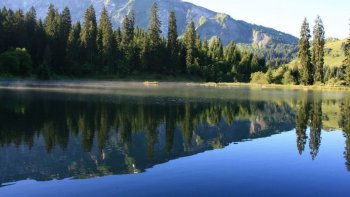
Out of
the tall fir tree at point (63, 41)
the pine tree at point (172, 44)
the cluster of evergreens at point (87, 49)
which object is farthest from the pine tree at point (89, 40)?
the pine tree at point (172, 44)

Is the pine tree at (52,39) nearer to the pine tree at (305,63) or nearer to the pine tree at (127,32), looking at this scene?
the pine tree at (127,32)

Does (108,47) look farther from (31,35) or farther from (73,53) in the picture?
(31,35)

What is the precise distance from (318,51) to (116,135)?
119 m

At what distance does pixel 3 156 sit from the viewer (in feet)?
66.7

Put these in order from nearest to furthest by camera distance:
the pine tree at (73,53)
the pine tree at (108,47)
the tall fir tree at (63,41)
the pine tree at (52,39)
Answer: the pine tree at (52,39)
the pine tree at (73,53)
the tall fir tree at (63,41)
the pine tree at (108,47)

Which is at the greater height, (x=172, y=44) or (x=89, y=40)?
(x=172, y=44)

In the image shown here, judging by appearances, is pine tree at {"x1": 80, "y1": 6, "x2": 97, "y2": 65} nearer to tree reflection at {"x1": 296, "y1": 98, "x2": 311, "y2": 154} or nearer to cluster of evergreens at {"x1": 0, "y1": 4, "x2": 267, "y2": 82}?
cluster of evergreens at {"x1": 0, "y1": 4, "x2": 267, "y2": 82}

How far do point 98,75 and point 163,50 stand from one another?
26.6m

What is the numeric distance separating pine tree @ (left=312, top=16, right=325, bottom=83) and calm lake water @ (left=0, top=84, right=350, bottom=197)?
→ 9620 cm

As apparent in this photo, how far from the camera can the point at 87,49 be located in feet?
424

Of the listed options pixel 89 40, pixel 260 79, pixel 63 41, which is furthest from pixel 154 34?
pixel 260 79

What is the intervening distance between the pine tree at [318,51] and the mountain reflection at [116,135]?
88253mm

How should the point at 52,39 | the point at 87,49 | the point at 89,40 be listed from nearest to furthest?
the point at 52,39
the point at 87,49
the point at 89,40

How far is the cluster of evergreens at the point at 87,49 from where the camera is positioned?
11844 cm
